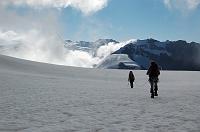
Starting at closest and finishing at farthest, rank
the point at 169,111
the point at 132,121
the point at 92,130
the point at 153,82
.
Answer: the point at 92,130 → the point at 132,121 → the point at 169,111 → the point at 153,82

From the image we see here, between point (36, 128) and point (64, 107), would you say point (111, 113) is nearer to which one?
point (64, 107)

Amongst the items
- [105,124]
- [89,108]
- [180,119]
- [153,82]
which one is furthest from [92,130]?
[153,82]

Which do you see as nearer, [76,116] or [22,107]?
[76,116]

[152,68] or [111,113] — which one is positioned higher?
[152,68]

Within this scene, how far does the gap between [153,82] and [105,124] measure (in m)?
11.4

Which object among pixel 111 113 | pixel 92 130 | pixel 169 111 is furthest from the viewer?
pixel 169 111

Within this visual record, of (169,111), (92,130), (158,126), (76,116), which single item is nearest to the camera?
(92,130)

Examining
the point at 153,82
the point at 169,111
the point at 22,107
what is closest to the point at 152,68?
the point at 153,82

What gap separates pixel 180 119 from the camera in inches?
484

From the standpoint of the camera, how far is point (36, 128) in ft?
33.1

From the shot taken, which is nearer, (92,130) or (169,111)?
(92,130)

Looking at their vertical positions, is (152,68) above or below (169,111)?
above

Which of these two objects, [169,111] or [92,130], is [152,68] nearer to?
[169,111]

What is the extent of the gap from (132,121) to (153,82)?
10459mm
